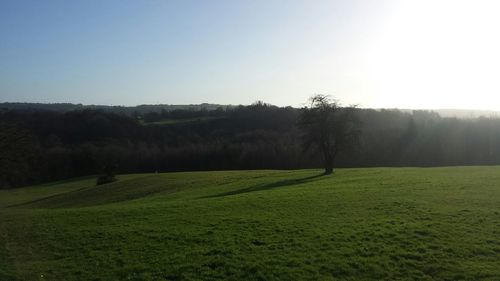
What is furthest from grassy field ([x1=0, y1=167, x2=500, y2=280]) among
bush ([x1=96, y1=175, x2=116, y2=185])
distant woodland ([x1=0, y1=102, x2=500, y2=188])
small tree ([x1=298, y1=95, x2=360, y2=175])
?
distant woodland ([x1=0, y1=102, x2=500, y2=188])

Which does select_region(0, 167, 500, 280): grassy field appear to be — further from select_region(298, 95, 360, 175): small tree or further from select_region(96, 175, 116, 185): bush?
select_region(96, 175, 116, 185): bush

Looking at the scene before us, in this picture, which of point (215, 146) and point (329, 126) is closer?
point (329, 126)

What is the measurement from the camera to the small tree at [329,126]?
55.1 meters

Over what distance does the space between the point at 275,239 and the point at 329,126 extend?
37.8 m

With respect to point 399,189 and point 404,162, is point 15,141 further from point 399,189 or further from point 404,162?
point 404,162

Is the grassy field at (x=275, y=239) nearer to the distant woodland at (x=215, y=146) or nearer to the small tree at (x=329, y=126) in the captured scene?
the small tree at (x=329, y=126)

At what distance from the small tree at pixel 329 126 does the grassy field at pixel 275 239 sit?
82.1ft

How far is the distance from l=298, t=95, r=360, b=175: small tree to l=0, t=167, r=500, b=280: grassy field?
985 inches

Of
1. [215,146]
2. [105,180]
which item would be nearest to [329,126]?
[105,180]

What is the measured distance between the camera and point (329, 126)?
180ft

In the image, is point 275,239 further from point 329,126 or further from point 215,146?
point 215,146

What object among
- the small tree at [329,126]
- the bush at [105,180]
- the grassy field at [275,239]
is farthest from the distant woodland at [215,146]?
the grassy field at [275,239]

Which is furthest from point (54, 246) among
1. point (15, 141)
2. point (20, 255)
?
point (15, 141)

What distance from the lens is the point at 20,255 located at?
59.4ft
